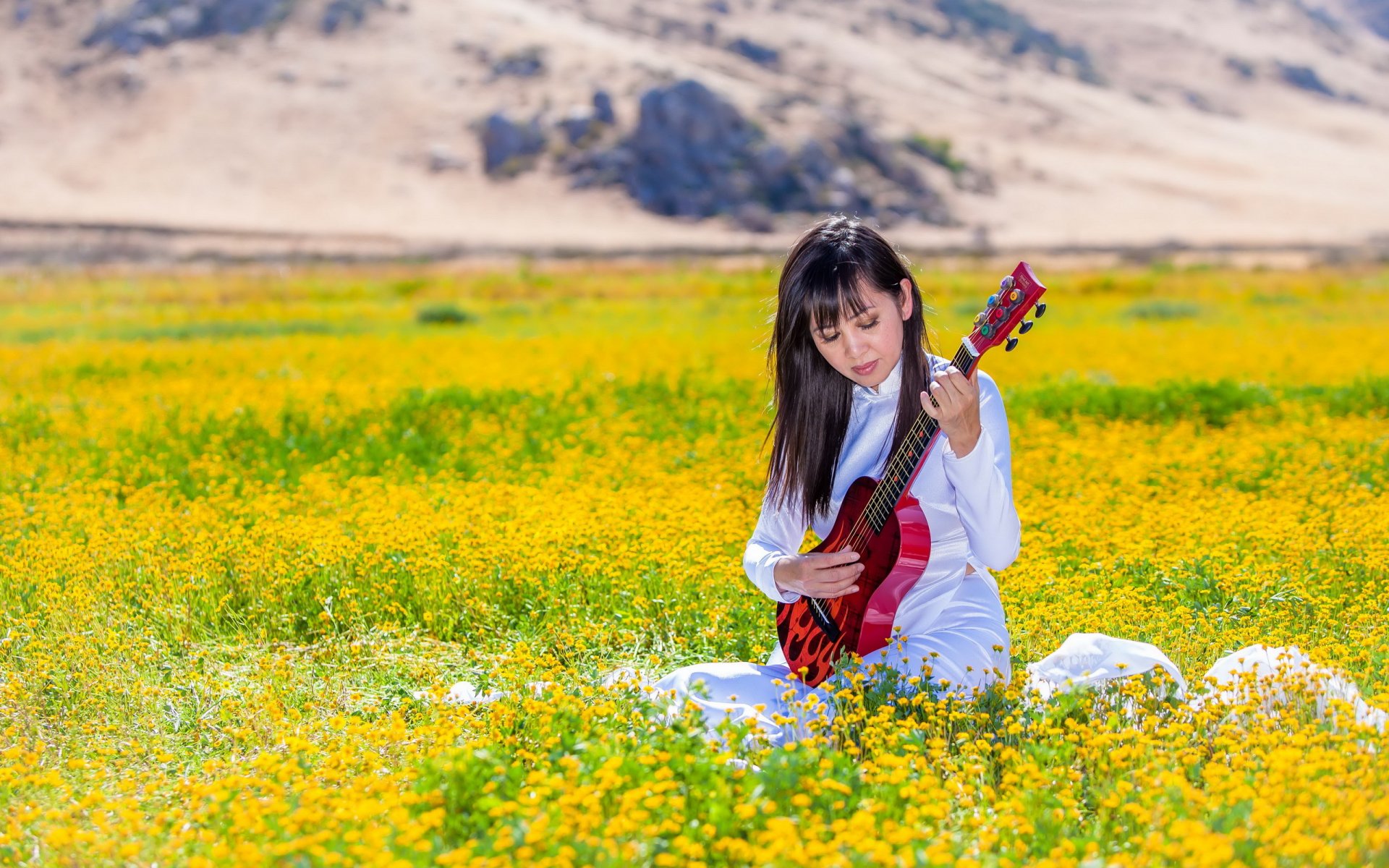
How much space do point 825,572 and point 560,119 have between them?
339 feet

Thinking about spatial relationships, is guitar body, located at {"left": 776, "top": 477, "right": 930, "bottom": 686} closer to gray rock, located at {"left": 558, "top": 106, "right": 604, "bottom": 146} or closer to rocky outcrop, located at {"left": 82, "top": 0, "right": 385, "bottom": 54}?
gray rock, located at {"left": 558, "top": 106, "right": 604, "bottom": 146}

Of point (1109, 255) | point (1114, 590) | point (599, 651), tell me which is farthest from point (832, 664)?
point (1109, 255)

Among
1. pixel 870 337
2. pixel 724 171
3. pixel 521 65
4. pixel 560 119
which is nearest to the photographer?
pixel 870 337

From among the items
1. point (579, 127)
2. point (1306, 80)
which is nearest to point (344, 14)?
point (579, 127)

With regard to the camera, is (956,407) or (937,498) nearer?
(956,407)

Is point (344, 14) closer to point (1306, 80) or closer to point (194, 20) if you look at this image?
point (194, 20)

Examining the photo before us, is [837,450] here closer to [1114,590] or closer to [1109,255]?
[1114,590]

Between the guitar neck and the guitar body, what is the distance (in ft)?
0.12

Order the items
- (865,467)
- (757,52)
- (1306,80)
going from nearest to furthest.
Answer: (865,467) < (757,52) < (1306,80)

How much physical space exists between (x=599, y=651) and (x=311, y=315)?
23.6 meters

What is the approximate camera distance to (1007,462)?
4.26 metres

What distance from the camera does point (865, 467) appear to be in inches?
185

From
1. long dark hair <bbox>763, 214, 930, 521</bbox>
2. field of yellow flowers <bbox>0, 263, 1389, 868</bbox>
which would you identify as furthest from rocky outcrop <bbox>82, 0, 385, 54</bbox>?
long dark hair <bbox>763, 214, 930, 521</bbox>

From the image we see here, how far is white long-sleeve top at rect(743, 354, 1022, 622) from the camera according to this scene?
412 centimetres
